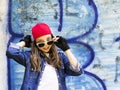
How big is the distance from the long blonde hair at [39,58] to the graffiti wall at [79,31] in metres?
0.85

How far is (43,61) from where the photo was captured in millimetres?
3912

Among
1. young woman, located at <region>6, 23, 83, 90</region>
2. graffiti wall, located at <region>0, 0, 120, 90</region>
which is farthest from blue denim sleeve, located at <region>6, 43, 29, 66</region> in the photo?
graffiti wall, located at <region>0, 0, 120, 90</region>

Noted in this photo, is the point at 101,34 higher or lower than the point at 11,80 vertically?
higher

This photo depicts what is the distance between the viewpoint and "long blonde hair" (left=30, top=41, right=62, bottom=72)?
3.87 metres

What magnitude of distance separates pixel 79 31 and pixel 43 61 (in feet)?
3.35

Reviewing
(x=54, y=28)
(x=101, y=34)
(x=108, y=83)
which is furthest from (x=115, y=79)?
(x=54, y=28)

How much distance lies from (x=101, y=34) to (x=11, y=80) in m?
1.00

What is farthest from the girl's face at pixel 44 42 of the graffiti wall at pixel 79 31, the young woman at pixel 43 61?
the graffiti wall at pixel 79 31

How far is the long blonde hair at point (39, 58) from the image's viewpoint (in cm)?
387

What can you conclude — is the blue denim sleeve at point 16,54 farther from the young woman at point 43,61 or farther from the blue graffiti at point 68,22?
the blue graffiti at point 68,22

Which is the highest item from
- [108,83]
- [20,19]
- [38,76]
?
[20,19]

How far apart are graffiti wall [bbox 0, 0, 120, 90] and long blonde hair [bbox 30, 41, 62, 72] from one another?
848 millimetres

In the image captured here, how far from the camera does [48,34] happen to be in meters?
3.90

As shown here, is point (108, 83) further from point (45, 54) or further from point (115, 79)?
point (45, 54)
